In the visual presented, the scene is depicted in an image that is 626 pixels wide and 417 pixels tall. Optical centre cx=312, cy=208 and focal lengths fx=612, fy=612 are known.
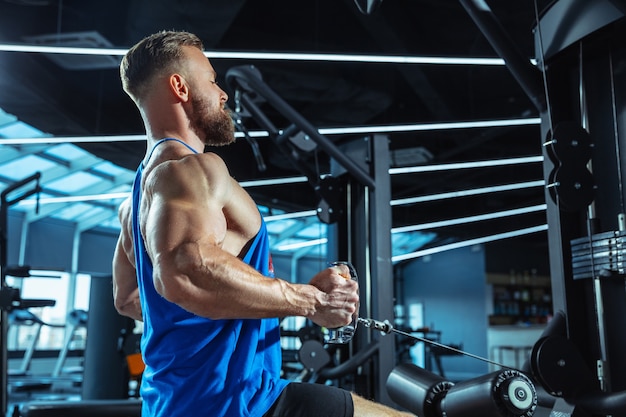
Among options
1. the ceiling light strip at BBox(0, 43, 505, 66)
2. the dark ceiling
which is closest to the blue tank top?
the ceiling light strip at BBox(0, 43, 505, 66)

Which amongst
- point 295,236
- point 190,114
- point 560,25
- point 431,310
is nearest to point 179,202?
point 190,114

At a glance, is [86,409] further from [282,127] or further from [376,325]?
[282,127]

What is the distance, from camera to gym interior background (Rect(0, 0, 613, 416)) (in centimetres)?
405

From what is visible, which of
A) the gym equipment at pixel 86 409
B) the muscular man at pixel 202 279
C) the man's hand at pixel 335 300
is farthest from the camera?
the gym equipment at pixel 86 409

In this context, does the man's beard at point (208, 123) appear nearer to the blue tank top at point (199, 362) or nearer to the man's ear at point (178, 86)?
the man's ear at point (178, 86)

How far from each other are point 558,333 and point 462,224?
10176mm

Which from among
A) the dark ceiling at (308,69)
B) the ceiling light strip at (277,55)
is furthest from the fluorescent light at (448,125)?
the ceiling light strip at (277,55)

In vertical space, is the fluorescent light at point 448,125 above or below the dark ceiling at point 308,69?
below

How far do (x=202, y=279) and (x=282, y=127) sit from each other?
6.49m

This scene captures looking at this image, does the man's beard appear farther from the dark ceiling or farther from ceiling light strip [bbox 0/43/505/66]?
the dark ceiling

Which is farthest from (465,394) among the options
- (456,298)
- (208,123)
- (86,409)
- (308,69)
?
(456,298)

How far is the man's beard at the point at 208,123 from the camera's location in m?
1.40

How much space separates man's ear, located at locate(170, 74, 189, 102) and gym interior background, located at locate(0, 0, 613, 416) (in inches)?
41.4

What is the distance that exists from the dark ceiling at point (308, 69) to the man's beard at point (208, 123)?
301 centimetres
